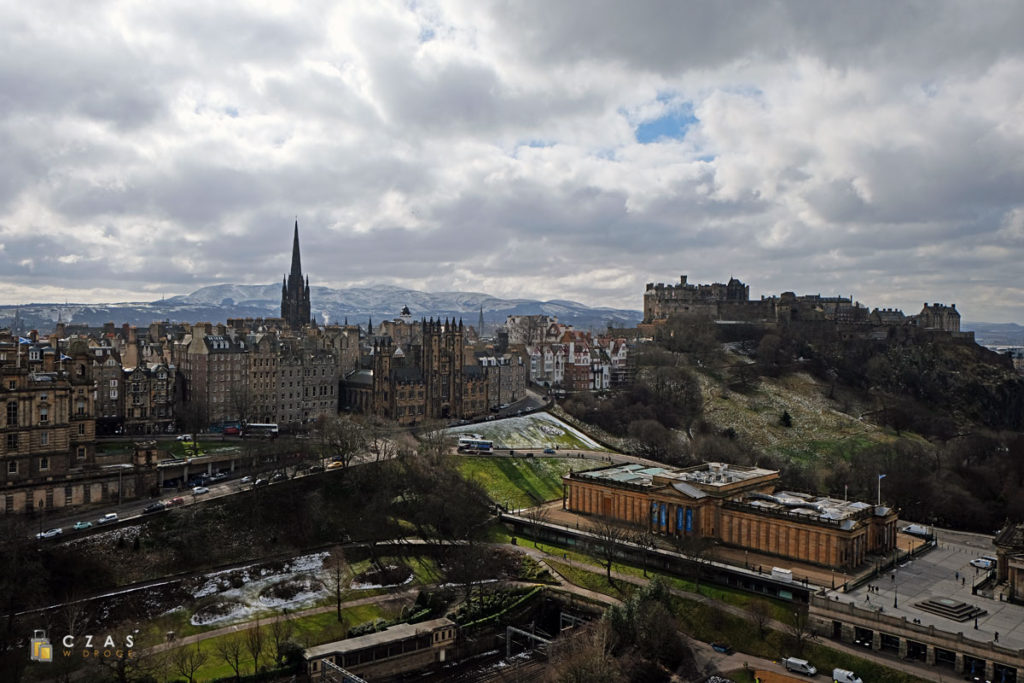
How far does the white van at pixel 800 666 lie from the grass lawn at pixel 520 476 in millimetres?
35186

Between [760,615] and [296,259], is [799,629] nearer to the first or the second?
[760,615]

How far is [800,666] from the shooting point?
49719 millimetres

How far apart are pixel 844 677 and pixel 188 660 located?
3956 cm

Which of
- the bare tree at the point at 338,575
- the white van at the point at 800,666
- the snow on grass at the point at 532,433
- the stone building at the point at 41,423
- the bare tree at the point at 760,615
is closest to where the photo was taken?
the white van at the point at 800,666

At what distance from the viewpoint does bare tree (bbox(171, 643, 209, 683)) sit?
46.2 meters

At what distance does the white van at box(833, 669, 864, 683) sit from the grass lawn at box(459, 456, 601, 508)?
124ft

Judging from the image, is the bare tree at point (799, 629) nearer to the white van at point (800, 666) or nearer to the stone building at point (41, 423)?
the white van at point (800, 666)

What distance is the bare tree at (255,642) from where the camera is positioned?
159ft

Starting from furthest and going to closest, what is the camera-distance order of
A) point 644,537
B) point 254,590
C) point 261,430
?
point 261,430 → point 644,537 → point 254,590

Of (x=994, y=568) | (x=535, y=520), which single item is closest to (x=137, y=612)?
(x=535, y=520)
